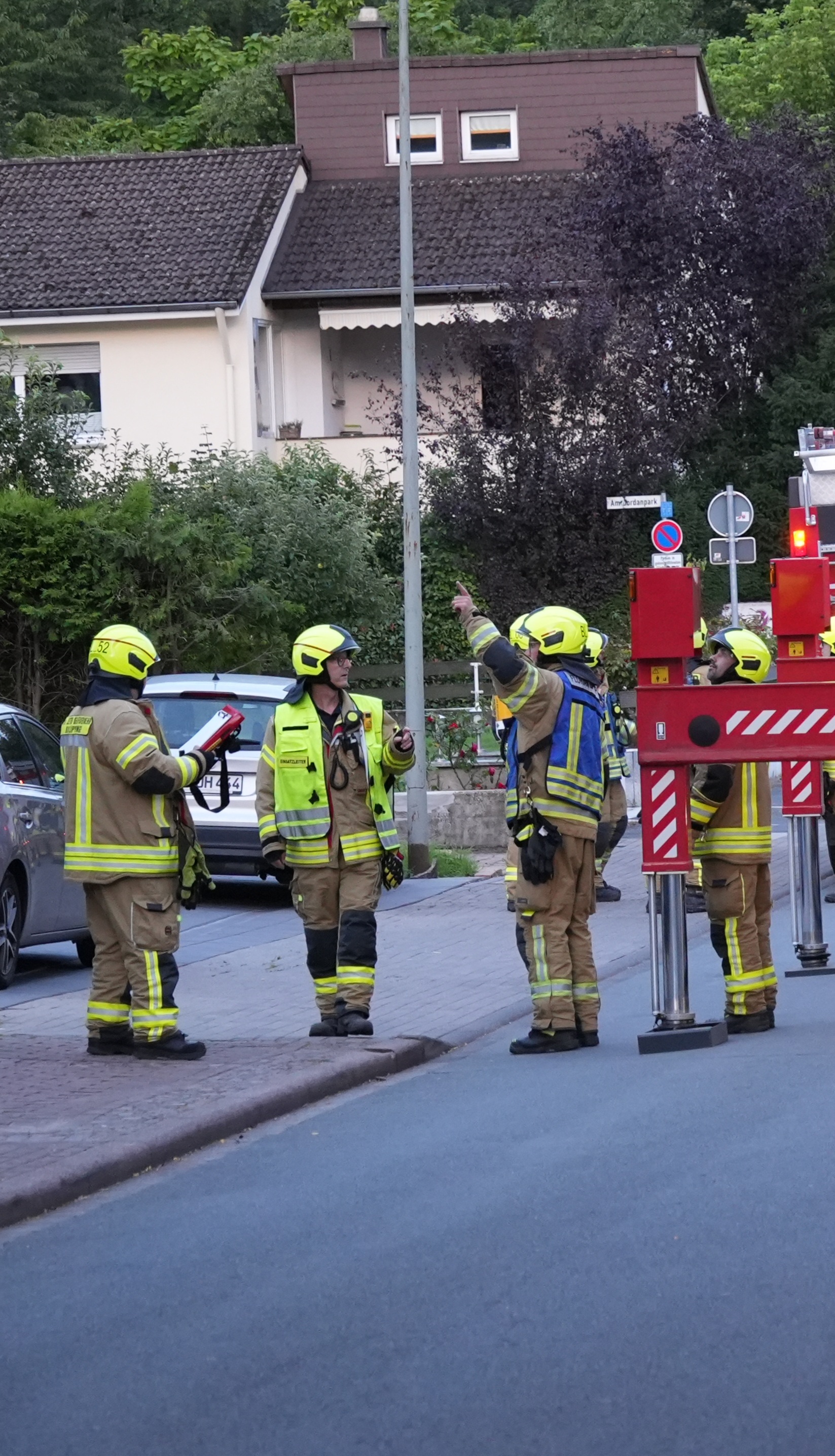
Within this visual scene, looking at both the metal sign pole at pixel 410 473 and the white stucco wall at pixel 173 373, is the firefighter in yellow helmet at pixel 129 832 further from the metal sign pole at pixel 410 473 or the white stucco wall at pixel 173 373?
the white stucco wall at pixel 173 373

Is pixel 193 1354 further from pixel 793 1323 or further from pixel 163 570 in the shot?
pixel 163 570

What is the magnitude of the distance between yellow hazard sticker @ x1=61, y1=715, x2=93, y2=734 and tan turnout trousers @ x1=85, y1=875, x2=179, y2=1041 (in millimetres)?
667

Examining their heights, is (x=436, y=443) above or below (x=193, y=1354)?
above

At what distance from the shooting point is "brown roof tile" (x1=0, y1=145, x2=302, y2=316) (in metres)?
33.9

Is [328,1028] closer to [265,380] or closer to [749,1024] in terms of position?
[749,1024]

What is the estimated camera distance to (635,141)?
34719 millimetres

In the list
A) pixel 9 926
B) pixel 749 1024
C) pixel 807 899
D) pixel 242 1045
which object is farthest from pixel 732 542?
pixel 242 1045

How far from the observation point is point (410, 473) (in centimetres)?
1889

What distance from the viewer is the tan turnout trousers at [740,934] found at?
9.86 m

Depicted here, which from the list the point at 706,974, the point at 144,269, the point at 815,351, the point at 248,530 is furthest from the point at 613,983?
the point at 815,351

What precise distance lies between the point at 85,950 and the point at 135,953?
462cm

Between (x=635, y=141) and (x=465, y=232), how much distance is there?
11.7ft

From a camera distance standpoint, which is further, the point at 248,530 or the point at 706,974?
the point at 248,530

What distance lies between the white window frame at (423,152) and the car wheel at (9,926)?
2856cm
